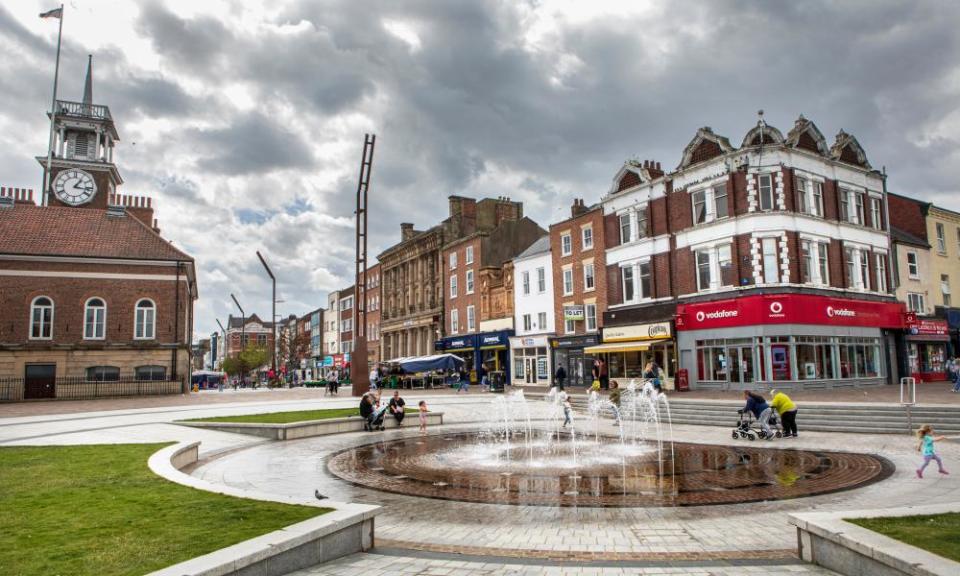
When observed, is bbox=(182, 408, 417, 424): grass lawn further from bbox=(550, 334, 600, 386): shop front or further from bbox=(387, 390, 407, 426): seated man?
bbox=(550, 334, 600, 386): shop front

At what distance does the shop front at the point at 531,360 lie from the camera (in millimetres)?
44719

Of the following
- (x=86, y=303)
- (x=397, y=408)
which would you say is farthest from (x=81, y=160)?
(x=397, y=408)

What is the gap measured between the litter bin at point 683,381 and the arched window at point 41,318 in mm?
39547

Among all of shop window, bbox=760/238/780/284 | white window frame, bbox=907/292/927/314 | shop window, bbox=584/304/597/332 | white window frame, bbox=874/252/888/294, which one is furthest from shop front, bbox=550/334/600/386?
white window frame, bbox=907/292/927/314

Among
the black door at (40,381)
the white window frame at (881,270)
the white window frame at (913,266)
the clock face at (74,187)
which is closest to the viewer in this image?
the white window frame at (881,270)

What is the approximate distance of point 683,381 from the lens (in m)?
32.8

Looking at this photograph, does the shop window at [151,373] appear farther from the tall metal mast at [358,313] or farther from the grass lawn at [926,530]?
the grass lawn at [926,530]

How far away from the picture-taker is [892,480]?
36.1ft

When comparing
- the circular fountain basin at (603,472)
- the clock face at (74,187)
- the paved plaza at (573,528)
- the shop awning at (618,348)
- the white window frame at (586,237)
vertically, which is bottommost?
the circular fountain basin at (603,472)

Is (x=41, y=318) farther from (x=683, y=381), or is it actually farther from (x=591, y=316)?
(x=683, y=381)

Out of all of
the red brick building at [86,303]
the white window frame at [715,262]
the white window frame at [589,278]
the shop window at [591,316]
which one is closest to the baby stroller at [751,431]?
the white window frame at [715,262]

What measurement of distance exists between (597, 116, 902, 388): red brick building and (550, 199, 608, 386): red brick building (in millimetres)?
2370

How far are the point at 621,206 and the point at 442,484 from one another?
30602 millimetres

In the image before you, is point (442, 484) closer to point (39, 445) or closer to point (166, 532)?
point (166, 532)
